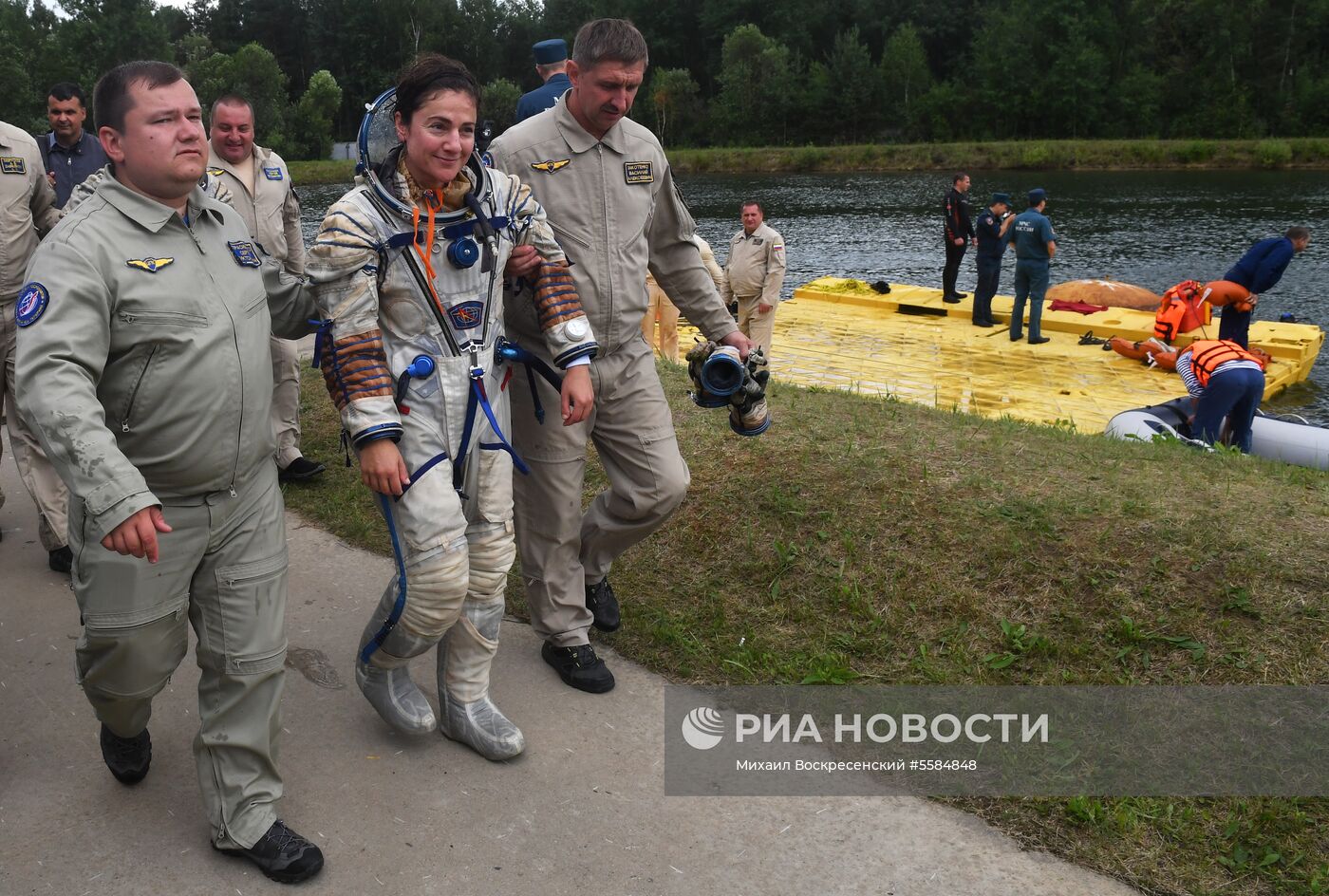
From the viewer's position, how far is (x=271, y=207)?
20.9ft

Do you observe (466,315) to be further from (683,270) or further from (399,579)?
(683,270)

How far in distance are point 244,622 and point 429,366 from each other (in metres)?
0.92

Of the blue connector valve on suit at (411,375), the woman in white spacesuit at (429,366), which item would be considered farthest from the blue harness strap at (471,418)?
the blue connector valve on suit at (411,375)

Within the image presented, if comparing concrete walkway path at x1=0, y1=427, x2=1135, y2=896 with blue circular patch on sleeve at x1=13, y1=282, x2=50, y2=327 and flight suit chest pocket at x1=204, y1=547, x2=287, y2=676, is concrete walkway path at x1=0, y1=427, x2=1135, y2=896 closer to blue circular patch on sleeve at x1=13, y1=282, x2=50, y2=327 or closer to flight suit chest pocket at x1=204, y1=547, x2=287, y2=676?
flight suit chest pocket at x1=204, y1=547, x2=287, y2=676

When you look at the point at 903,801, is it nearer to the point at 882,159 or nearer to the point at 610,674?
the point at 610,674

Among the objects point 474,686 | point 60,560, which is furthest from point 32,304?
point 60,560

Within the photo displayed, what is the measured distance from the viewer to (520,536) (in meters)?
4.42

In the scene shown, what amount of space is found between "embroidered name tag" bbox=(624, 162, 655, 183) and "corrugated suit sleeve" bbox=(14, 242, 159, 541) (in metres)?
1.98

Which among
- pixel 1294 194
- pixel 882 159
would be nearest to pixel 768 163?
pixel 882 159

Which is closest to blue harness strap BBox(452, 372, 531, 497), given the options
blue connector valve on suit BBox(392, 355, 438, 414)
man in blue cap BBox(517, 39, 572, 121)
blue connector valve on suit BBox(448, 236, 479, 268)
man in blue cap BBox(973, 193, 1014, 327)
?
blue connector valve on suit BBox(392, 355, 438, 414)

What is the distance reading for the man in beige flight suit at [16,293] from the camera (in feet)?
17.5

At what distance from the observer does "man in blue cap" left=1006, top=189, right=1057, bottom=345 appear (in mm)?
15453

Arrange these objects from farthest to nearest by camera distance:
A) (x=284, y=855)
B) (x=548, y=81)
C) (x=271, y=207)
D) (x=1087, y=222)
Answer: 1. (x=1087, y=222)
2. (x=548, y=81)
3. (x=271, y=207)
4. (x=284, y=855)

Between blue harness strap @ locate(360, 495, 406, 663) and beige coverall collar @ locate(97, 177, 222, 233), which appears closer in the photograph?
beige coverall collar @ locate(97, 177, 222, 233)
